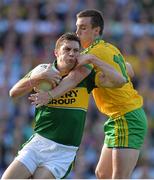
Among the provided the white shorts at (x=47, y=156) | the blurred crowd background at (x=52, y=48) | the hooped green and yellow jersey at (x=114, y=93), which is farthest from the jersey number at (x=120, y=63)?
the blurred crowd background at (x=52, y=48)

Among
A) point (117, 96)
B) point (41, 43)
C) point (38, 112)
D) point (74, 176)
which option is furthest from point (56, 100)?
point (41, 43)

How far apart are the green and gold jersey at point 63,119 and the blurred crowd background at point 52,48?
223 inches

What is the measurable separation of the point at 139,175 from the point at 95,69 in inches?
221

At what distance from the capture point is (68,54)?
288 inches

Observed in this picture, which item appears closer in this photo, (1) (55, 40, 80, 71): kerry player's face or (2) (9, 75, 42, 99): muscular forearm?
(2) (9, 75, 42, 99): muscular forearm

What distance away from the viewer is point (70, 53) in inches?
288

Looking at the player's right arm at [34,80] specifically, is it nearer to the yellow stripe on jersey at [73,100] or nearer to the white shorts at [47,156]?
the yellow stripe on jersey at [73,100]

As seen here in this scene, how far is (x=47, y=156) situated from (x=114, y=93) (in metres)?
1.13

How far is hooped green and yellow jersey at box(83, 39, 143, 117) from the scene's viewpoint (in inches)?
308

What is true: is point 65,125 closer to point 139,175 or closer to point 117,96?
point 117,96

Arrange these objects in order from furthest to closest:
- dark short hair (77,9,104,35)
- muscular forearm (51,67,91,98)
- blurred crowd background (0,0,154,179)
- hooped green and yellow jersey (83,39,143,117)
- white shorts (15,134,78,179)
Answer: blurred crowd background (0,0,154,179) < dark short hair (77,9,104,35) < hooped green and yellow jersey (83,39,143,117) < muscular forearm (51,67,91,98) < white shorts (15,134,78,179)

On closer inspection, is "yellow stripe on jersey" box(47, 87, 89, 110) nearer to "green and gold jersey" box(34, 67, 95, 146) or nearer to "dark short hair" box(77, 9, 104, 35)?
"green and gold jersey" box(34, 67, 95, 146)

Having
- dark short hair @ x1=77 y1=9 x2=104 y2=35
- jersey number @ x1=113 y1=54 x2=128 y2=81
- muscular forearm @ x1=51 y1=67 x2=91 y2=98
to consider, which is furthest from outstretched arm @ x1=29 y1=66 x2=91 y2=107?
dark short hair @ x1=77 y1=9 x2=104 y2=35

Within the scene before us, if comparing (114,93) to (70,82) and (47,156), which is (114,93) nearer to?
(70,82)
